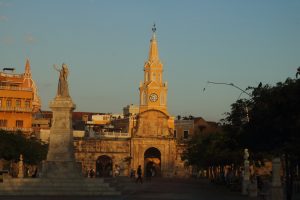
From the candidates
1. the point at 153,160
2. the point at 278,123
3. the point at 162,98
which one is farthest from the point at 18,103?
the point at 278,123

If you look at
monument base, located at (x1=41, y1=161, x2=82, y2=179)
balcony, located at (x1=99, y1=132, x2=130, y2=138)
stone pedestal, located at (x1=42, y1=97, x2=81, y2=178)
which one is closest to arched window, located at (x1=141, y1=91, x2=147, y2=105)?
balcony, located at (x1=99, y1=132, x2=130, y2=138)

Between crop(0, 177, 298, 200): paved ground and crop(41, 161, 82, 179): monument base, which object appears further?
crop(41, 161, 82, 179): monument base

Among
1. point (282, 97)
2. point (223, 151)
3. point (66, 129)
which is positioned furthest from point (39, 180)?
point (223, 151)

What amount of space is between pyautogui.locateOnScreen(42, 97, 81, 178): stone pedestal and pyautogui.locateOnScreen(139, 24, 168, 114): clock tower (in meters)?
72.2

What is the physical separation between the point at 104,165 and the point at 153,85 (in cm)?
1694

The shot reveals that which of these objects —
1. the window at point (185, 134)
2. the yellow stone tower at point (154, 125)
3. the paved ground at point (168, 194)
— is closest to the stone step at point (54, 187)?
the paved ground at point (168, 194)

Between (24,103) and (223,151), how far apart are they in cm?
4676

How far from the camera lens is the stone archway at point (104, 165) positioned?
11551 cm

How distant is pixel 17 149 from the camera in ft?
227

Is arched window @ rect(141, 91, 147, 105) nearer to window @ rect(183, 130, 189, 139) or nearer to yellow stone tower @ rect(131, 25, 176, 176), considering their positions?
yellow stone tower @ rect(131, 25, 176, 176)

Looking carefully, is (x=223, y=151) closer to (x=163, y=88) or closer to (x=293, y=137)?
(x=293, y=137)

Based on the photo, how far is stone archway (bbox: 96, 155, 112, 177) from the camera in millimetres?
115512

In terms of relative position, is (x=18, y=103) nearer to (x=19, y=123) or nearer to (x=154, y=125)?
(x=19, y=123)

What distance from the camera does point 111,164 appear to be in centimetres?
11662
